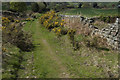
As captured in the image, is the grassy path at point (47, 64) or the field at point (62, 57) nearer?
the field at point (62, 57)

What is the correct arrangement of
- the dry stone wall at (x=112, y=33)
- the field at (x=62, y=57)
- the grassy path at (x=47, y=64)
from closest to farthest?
1. the field at (x=62, y=57)
2. the grassy path at (x=47, y=64)
3. the dry stone wall at (x=112, y=33)

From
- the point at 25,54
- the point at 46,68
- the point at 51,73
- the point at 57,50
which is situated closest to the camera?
the point at 51,73

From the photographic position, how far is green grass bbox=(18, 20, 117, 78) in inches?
481

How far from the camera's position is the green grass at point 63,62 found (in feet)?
40.1

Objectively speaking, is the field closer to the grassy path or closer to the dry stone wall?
the grassy path

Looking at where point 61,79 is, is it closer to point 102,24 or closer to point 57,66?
point 57,66

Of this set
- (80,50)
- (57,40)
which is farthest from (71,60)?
(57,40)

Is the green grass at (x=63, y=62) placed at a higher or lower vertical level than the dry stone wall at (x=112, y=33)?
lower

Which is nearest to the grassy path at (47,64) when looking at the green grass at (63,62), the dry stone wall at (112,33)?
the green grass at (63,62)

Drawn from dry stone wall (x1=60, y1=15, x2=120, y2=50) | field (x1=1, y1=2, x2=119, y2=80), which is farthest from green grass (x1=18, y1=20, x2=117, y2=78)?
dry stone wall (x1=60, y1=15, x2=120, y2=50)

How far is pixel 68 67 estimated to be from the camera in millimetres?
13547

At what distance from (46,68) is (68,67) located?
225cm

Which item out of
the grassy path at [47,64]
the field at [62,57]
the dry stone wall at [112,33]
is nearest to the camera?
the field at [62,57]

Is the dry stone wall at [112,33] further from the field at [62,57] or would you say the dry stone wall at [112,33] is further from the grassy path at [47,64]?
the grassy path at [47,64]
